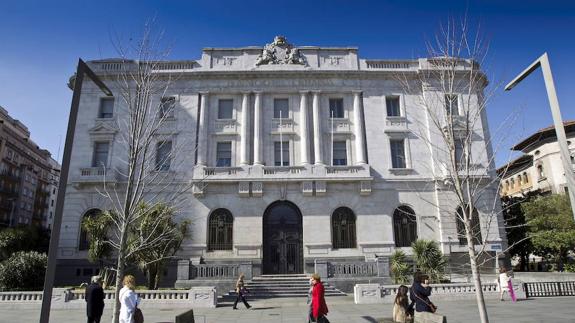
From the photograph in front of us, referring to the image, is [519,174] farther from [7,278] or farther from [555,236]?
[7,278]

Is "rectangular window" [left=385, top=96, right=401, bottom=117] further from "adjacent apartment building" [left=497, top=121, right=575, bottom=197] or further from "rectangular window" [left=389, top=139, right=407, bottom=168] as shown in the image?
"adjacent apartment building" [left=497, top=121, right=575, bottom=197]

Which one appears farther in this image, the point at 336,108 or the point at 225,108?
the point at 336,108

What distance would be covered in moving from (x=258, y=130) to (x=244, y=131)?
104 cm

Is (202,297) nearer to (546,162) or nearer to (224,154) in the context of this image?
(224,154)

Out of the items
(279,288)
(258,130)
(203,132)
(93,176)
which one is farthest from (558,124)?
(93,176)

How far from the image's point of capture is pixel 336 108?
1118 inches

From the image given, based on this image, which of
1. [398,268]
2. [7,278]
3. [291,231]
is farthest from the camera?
[291,231]

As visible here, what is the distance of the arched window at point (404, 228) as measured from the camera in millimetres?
25734

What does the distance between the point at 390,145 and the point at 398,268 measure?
1010 centimetres

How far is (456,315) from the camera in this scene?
1339cm

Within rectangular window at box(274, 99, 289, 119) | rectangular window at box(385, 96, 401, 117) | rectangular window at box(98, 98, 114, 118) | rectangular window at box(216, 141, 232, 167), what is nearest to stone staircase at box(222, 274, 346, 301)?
rectangular window at box(216, 141, 232, 167)

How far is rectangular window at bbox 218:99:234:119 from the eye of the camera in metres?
28.0

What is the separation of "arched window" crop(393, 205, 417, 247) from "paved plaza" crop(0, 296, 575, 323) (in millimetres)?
8320

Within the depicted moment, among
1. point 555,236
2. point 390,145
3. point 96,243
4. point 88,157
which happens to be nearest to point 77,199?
point 88,157
